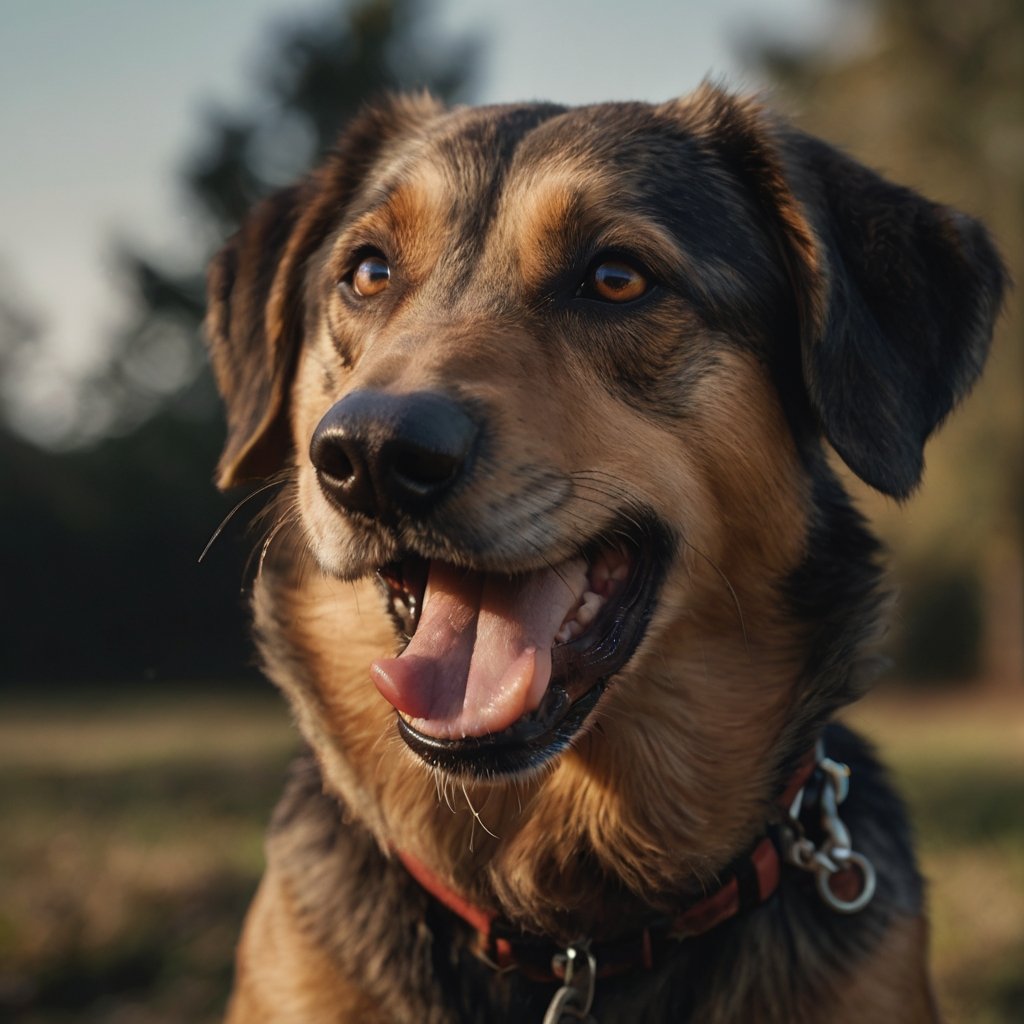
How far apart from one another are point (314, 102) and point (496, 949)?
28706 millimetres

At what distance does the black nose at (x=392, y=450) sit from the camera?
251cm

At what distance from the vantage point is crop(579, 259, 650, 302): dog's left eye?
3283 mm

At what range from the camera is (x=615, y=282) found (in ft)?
10.8

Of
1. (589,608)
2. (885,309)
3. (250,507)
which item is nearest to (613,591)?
(589,608)

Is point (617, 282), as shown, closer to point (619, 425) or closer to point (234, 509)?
point (619, 425)

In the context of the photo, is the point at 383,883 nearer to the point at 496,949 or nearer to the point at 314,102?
the point at 496,949

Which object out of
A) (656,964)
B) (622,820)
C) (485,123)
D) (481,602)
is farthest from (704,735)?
(485,123)

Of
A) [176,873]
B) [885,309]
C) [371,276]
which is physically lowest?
[176,873]

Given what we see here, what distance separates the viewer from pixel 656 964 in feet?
10.1

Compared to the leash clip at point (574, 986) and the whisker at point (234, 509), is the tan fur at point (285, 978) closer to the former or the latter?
the leash clip at point (574, 986)

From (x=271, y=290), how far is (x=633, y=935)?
90.8 inches

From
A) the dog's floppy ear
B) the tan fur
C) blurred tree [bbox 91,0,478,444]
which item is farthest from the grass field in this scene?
blurred tree [bbox 91,0,478,444]

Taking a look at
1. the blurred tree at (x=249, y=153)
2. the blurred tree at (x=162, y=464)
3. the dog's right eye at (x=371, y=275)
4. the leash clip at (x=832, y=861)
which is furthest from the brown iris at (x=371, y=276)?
the blurred tree at (x=249, y=153)

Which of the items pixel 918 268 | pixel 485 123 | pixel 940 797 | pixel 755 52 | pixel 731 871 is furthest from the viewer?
pixel 755 52
